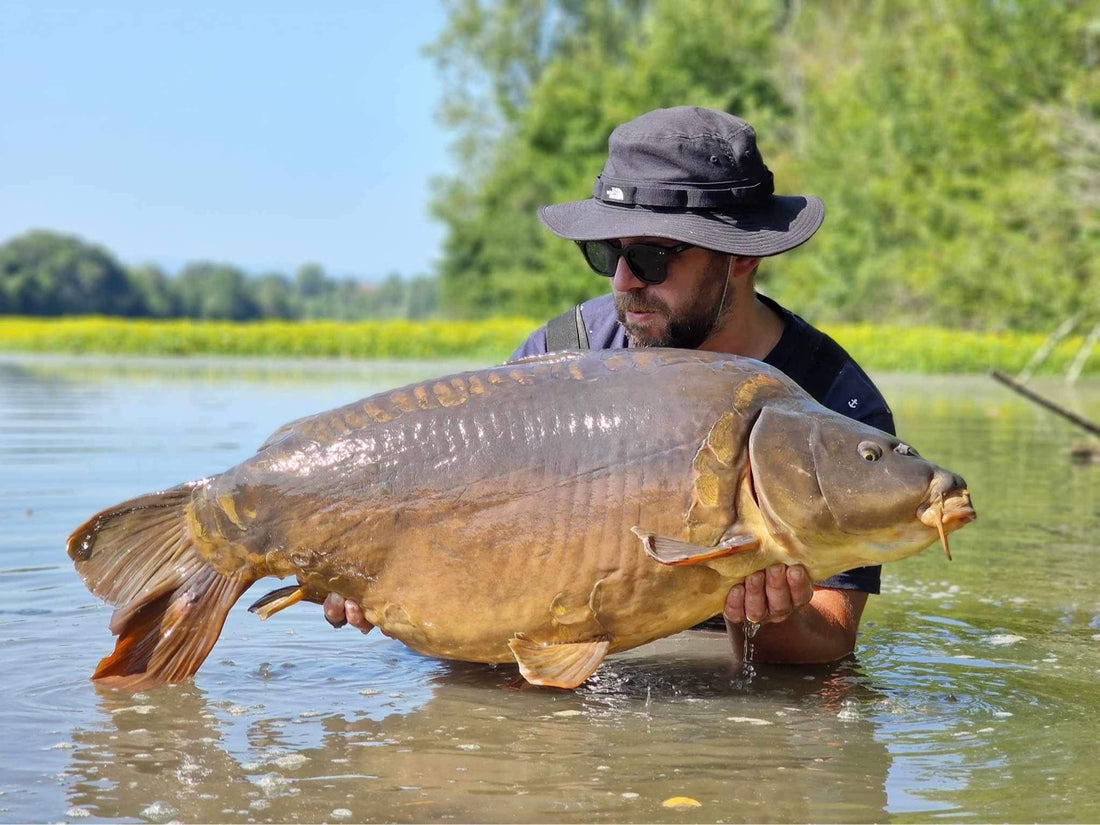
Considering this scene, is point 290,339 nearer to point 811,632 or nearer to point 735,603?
point 811,632

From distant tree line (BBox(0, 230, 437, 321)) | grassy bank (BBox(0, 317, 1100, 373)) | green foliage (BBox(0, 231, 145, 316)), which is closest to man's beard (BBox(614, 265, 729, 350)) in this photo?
grassy bank (BBox(0, 317, 1100, 373))

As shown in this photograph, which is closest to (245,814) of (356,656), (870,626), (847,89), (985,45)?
(356,656)

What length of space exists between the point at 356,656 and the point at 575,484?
1.18 metres

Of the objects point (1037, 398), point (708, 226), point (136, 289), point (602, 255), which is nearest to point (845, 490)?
point (708, 226)

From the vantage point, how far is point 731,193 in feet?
13.8

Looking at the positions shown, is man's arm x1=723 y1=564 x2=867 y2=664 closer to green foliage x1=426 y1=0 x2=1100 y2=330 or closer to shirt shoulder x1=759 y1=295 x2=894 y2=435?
shirt shoulder x1=759 y1=295 x2=894 y2=435

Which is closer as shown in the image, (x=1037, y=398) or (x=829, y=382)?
(x=829, y=382)

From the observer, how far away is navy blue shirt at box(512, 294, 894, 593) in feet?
14.3

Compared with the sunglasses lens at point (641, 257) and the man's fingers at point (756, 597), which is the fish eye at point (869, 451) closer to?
the man's fingers at point (756, 597)

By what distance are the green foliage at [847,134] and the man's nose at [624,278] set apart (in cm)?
1897

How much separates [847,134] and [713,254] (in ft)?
125

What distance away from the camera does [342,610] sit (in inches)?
150

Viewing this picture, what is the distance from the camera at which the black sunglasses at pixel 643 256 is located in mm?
4191

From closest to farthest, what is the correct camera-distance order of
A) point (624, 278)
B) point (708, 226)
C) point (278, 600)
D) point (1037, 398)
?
point (278, 600) < point (708, 226) < point (624, 278) < point (1037, 398)
